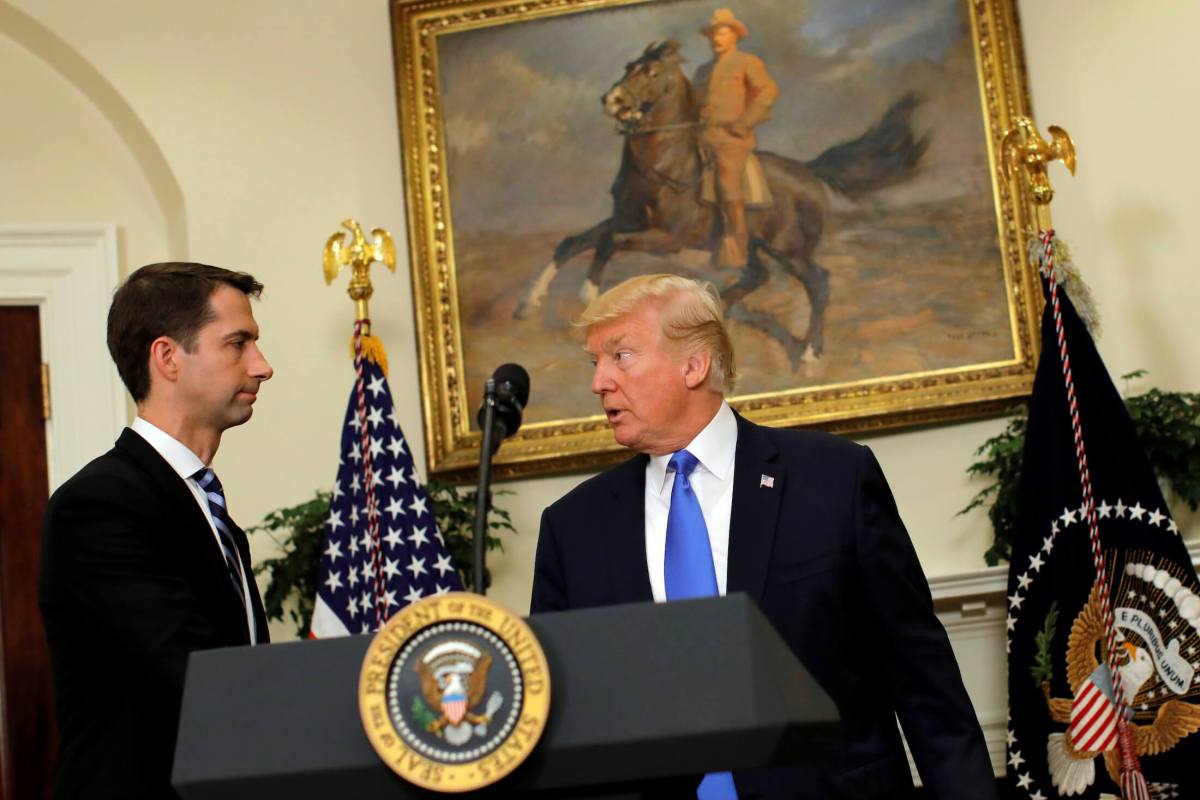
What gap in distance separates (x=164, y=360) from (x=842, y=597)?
146cm

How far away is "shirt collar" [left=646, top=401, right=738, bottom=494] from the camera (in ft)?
9.98

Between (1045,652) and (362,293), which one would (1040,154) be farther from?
(362,293)

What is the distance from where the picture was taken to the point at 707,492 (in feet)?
9.89

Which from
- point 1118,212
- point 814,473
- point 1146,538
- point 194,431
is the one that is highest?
point 1118,212

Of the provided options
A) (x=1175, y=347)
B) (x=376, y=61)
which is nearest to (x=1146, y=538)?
(x=1175, y=347)

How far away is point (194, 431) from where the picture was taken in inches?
113

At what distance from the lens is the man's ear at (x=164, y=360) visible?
288 cm

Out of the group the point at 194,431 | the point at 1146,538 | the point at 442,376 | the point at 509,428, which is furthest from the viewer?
the point at 442,376

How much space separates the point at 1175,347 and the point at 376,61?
3.71 m

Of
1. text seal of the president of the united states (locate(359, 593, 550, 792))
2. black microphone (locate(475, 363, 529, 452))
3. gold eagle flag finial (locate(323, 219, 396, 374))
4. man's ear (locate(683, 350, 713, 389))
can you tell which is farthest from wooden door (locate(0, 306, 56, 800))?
text seal of the president of the united states (locate(359, 593, 550, 792))

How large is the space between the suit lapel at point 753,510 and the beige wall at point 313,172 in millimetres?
3077

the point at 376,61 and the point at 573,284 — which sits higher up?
Answer: the point at 376,61

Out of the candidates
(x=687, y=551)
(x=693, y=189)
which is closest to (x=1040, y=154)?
(x=693, y=189)

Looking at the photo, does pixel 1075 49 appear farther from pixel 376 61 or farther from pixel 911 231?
pixel 376 61
